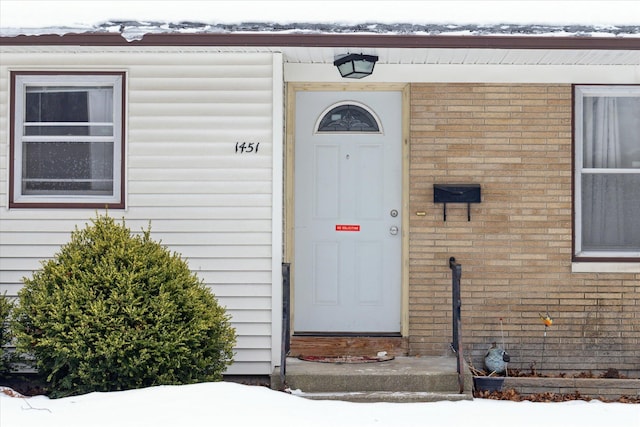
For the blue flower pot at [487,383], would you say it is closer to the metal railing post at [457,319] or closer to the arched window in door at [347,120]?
the metal railing post at [457,319]

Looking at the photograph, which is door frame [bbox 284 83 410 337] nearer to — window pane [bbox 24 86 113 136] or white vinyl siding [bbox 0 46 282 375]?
white vinyl siding [bbox 0 46 282 375]

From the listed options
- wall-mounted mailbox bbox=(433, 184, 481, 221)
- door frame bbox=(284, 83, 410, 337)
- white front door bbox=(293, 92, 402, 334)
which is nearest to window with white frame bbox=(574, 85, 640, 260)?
wall-mounted mailbox bbox=(433, 184, 481, 221)

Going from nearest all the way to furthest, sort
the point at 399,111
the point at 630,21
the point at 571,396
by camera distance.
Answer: the point at 630,21, the point at 571,396, the point at 399,111

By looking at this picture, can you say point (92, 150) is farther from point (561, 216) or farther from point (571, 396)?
point (571, 396)

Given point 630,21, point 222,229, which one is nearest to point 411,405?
point 222,229

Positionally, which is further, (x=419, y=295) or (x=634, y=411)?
(x=419, y=295)

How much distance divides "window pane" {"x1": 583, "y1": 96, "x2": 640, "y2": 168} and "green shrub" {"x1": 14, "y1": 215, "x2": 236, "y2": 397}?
3.98 meters

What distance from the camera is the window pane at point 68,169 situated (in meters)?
7.55

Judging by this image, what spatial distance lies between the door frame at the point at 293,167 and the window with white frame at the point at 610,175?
1688mm

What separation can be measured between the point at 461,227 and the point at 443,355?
1232 millimetres

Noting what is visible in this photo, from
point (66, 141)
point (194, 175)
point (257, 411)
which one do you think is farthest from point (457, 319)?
point (66, 141)

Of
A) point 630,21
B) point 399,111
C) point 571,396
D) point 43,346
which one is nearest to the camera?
point 43,346

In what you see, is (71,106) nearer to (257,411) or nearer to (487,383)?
(257,411)

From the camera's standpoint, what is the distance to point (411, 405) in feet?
21.7
